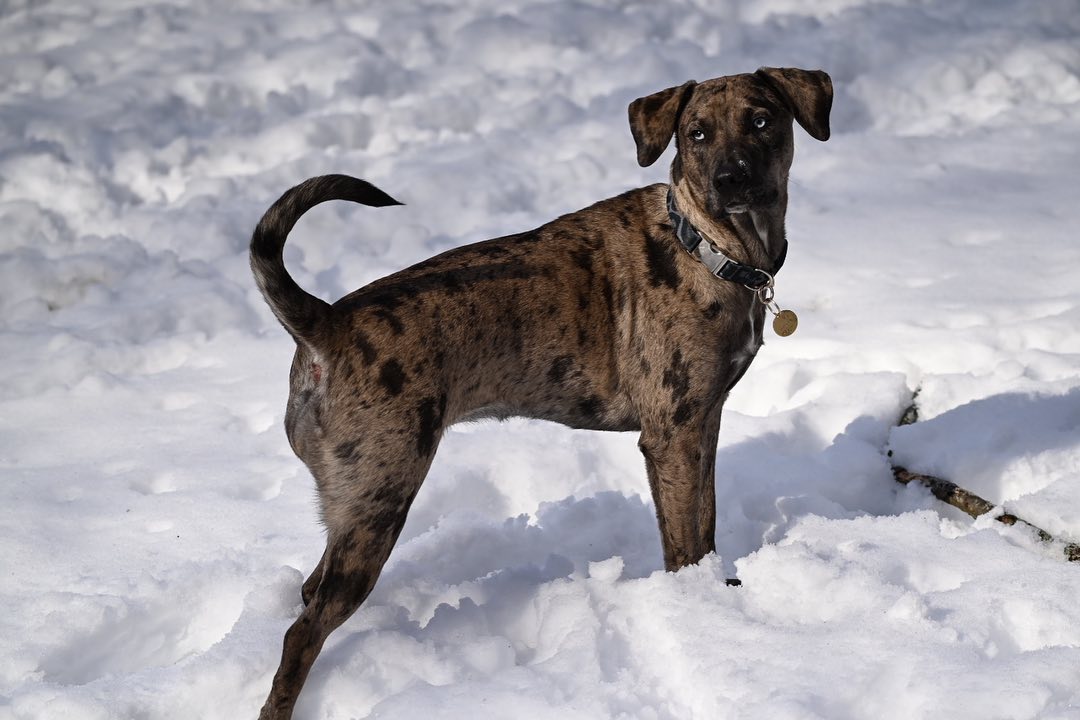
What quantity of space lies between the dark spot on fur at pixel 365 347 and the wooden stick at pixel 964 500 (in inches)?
88.6

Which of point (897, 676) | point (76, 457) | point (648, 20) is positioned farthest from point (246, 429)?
point (648, 20)

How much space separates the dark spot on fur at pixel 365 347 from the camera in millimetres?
3207

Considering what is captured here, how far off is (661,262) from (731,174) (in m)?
0.39

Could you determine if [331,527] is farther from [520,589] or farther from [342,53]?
[342,53]

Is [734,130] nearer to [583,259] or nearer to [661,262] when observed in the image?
[661,262]

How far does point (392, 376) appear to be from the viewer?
3191 millimetres

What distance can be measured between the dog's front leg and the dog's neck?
1.99ft

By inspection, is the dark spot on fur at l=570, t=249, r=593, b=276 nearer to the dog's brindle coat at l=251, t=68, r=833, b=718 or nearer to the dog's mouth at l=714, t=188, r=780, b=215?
the dog's brindle coat at l=251, t=68, r=833, b=718

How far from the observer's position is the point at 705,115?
12.1 feet

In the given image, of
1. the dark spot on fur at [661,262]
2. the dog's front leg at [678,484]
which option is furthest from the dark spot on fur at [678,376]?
the dark spot on fur at [661,262]

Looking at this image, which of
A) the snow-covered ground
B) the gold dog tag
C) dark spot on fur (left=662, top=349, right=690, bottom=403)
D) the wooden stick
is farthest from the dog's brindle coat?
the wooden stick

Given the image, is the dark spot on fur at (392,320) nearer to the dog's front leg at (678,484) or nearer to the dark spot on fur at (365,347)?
the dark spot on fur at (365,347)

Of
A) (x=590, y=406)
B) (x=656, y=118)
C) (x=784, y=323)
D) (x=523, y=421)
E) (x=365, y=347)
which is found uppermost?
(x=656, y=118)

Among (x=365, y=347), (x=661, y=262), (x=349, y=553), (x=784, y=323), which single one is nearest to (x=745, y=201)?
(x=661, y=262)
